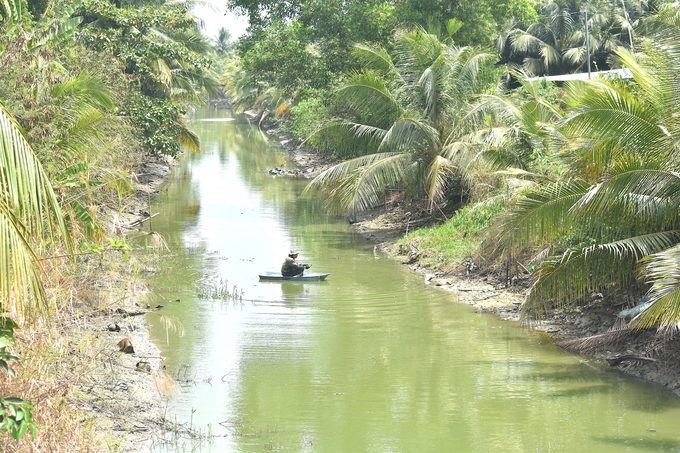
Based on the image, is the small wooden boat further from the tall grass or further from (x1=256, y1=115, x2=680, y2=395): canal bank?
the tall grass

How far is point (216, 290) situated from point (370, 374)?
5032 mm

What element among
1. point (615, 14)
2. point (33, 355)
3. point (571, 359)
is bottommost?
point (571, 359)

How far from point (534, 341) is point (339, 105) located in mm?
13312

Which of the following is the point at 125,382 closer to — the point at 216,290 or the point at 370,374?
the point at 370,374

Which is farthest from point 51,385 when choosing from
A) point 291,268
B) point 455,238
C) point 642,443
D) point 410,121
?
point 410,121

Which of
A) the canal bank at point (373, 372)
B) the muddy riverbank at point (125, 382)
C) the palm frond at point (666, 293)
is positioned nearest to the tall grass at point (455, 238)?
the canal bank at point (373, 372)

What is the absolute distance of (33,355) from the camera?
623 centimetres

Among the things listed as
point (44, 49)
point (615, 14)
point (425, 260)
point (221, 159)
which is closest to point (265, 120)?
point (221, 159)

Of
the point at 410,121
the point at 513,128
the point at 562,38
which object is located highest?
the point at 562,38

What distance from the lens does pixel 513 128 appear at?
14133 millimetres

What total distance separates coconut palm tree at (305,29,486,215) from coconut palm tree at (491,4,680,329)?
7.56 metres

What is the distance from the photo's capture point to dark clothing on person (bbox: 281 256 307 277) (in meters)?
14.3

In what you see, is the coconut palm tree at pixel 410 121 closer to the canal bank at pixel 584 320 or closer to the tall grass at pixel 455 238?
the tall grass at pixel 455 238

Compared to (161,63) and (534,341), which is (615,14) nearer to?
(161,63)
